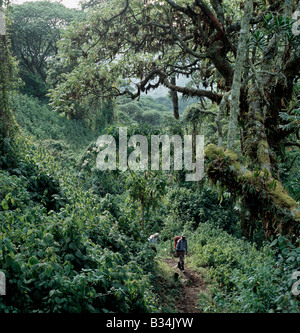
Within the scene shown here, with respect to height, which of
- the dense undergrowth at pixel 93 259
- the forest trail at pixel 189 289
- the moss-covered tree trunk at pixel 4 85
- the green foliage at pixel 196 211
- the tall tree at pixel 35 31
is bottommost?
the forest trail at pixel 189 289

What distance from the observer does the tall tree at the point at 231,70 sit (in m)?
4.65

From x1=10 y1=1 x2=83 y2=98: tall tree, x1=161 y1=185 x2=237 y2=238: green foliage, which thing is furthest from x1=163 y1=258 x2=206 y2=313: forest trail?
x1=10 y1=1 x2=83 y2=98: tall tree

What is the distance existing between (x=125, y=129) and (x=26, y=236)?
4922mm

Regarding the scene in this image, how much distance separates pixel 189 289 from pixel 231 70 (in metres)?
5.83

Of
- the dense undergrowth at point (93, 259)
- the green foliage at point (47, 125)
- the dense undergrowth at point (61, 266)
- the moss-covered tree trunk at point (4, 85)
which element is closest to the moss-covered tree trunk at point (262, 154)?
the dense undergrowth at point (93, 259)

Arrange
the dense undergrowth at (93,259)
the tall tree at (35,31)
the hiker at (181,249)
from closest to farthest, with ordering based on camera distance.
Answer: the dense undergrowth at (93,259), the hiker at (181,249), the tall tree at (35,31)

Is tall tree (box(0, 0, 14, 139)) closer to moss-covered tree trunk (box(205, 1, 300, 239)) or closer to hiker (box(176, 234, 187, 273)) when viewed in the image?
moss-covered tree trunk (box(205, 1, 300, 239))

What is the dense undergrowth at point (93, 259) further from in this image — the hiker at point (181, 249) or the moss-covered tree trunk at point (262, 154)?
the hiker at point (181, 249)

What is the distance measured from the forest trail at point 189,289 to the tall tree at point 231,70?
134 inches

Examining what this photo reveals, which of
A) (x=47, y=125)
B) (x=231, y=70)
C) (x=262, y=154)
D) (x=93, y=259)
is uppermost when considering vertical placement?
(x=47, y=125)

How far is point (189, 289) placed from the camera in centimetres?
812

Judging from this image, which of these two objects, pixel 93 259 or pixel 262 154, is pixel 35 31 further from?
pixel 93 259

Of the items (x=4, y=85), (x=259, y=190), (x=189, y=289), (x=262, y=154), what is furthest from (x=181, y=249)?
(x=4, y=85)

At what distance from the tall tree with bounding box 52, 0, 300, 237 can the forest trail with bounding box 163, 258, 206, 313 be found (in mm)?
3399
